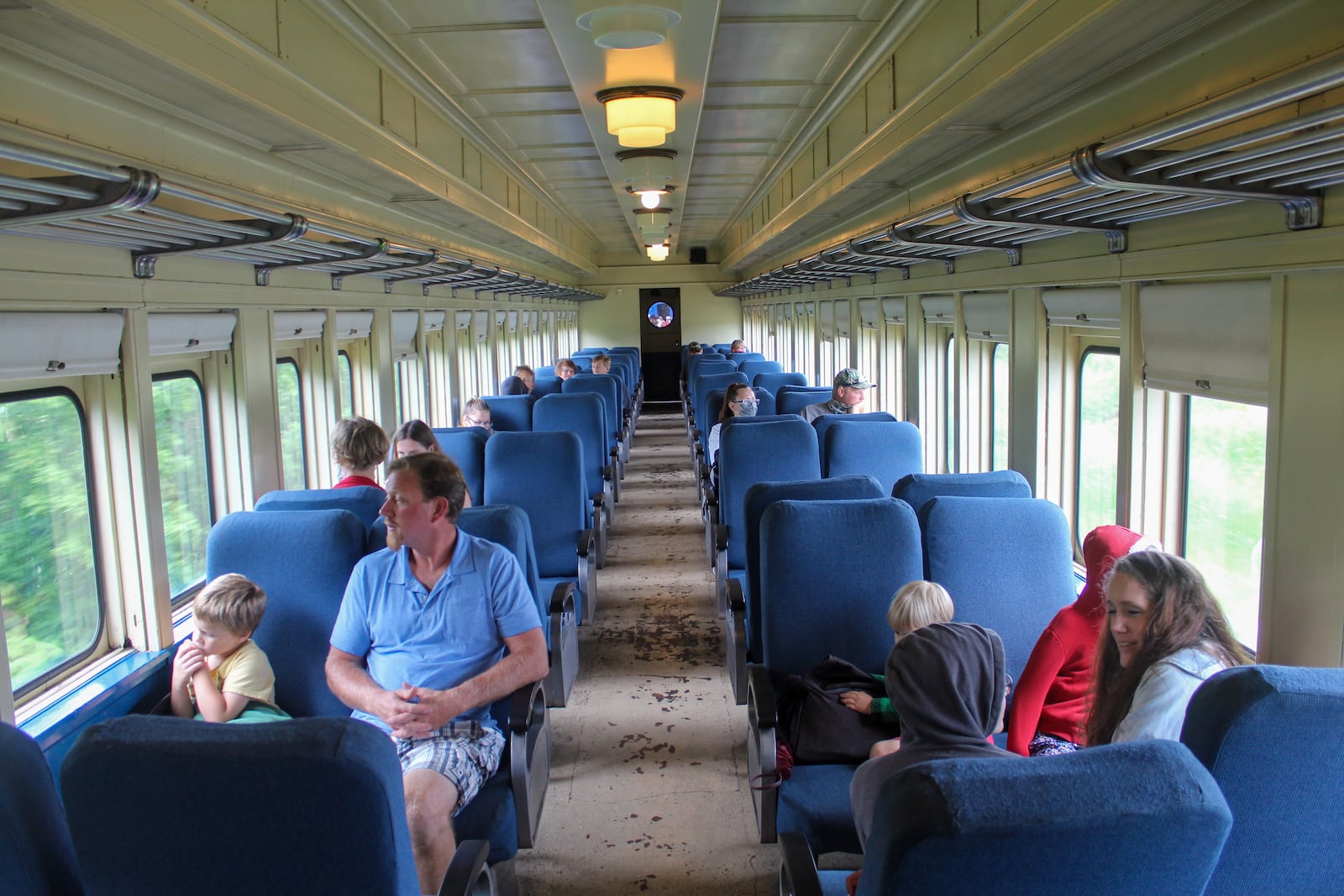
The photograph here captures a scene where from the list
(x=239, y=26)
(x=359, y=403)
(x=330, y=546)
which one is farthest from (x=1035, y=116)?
(x=359, y=403)

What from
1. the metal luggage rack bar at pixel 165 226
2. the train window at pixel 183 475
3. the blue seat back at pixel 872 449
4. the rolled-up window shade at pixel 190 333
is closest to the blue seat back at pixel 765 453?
the blue seat back at pixel 872 449

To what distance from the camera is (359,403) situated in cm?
688

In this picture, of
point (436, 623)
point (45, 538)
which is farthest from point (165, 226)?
point (436, 623)

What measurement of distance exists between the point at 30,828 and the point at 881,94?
4.59 metres

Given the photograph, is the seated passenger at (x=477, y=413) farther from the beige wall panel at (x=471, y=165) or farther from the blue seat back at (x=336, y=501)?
the blue seat back at (x=336, y=501)

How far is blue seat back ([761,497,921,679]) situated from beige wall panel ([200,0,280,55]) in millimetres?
2234

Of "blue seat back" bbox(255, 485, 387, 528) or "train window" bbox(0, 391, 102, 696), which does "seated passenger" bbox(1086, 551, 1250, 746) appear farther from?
"train window" bbox(0, 391, 102, 696)

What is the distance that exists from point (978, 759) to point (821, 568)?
6.26 feet

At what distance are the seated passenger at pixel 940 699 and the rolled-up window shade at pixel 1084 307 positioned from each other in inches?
82.4

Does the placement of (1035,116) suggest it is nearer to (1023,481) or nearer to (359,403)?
(1023,481)

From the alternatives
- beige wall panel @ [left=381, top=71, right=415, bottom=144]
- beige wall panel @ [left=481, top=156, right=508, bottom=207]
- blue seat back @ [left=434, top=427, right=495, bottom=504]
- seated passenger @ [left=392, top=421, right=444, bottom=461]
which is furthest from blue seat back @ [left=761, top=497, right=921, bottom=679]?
beige wall panel @ [left=481, top=156, right=508, bottom=207]

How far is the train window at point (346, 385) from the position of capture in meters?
6.58

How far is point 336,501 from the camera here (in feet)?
11.8

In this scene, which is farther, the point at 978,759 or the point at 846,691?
the point at 846,691
